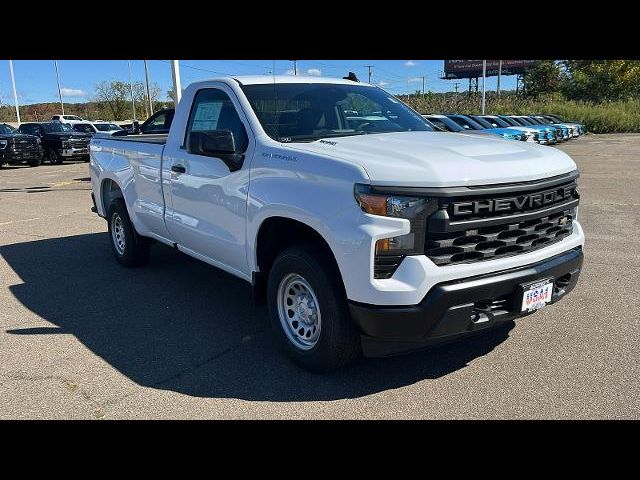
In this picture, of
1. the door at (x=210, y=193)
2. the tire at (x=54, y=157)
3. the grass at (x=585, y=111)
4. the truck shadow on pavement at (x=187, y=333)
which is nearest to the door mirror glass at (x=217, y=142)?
the door at (x=210, y=193)

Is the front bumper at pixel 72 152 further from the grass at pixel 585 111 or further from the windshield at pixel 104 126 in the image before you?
the grass at pixel 585 111

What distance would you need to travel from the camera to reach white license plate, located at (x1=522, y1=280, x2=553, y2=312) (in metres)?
3.38

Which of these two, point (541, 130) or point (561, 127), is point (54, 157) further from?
point (561, 127)

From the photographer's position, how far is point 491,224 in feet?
10.7

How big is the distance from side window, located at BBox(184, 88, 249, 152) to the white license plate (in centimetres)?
226

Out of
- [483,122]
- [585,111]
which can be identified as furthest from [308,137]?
[585,111]

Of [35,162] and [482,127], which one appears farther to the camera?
[35,162]

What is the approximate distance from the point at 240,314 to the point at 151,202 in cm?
163

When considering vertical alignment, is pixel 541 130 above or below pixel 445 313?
below

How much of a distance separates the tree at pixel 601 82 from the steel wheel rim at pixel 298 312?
51004 mm

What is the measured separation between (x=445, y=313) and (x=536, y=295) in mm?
731

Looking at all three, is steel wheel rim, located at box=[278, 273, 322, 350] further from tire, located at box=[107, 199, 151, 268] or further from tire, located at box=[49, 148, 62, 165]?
tire, located at box=[49, 148, 62, 165]

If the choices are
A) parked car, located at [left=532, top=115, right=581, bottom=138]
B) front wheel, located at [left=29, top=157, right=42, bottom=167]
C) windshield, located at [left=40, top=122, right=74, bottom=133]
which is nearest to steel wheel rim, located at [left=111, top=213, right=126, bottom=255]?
front wheel, located at [left=29, top=157, right=42, bottom=167]

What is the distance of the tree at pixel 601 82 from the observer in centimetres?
4794
